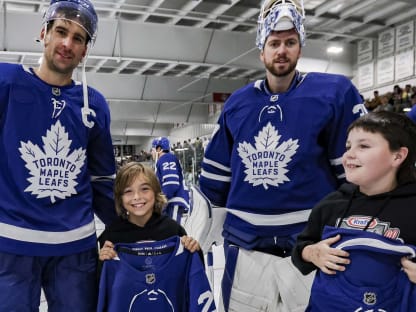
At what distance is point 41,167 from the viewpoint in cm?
146

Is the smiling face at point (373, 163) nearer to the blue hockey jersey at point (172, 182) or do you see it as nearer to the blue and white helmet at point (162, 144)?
the blue hockey jersey at point (172, 182)

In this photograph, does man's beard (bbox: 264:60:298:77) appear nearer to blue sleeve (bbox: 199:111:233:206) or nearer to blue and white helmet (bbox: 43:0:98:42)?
blue sleeve (bbox: 199:111:233:206)

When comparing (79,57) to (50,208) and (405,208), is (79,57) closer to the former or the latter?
(50,208)

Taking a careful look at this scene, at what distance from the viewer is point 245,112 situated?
1.64m

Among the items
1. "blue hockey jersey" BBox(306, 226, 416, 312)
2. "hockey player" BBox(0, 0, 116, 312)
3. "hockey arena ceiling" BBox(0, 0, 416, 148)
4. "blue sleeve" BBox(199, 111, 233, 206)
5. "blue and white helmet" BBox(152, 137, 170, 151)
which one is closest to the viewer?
"blue hockey jersey" BBox(306, 226, 416, 312)

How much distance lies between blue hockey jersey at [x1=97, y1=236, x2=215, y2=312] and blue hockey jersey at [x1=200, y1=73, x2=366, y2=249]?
0.21 meters

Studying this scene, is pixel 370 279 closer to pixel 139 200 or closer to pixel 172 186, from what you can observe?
pixel 139 200

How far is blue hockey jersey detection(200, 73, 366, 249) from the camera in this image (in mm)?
1531

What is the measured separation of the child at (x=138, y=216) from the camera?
5.52ft

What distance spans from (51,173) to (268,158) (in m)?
0.72

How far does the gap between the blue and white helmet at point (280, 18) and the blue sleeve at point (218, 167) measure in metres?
0.35

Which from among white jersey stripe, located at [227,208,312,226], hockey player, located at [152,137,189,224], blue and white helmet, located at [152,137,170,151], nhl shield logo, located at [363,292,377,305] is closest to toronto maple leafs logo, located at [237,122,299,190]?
white jersey stripe, located at [227,208,312,226]

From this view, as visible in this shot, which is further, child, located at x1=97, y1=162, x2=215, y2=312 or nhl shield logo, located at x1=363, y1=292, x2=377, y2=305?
child, located at x1=97, y1=162, x2=215, y2=312

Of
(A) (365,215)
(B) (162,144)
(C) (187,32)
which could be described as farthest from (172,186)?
(C) (187,32)
